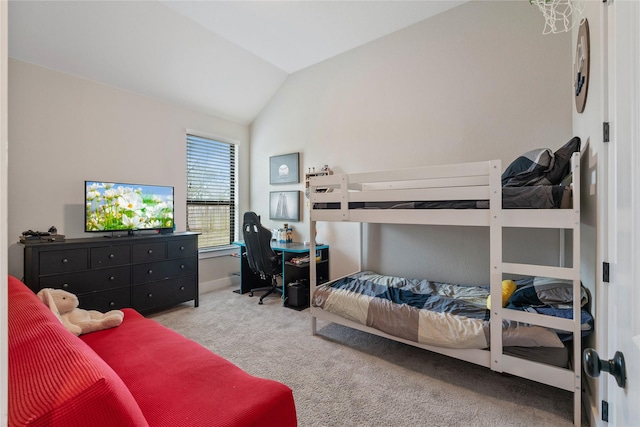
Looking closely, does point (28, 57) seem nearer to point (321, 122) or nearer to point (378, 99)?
point (321, 122)

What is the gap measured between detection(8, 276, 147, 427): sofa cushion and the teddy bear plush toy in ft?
3.31

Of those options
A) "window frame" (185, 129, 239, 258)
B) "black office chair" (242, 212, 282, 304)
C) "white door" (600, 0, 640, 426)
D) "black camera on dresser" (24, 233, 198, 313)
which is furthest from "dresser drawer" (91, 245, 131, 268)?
"white door" (600, 0, 640, 426)

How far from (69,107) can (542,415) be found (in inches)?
180

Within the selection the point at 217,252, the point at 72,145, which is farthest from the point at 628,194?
the point at 217,252

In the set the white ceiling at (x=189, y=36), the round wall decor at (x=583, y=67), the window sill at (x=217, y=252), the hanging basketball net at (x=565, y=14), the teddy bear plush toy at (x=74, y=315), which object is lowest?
the teddy bear plush toy at (x=74, y=315)

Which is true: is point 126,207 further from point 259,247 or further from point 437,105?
point 437,105

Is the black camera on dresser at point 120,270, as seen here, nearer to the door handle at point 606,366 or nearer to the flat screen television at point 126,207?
the flat screen television at point 126,207

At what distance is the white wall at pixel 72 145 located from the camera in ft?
8.65

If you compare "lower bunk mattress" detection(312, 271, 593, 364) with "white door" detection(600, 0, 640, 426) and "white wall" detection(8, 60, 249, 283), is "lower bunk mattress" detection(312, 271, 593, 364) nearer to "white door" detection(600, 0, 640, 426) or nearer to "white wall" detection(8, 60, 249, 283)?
"white door" detection(600, 0, 640, 426)

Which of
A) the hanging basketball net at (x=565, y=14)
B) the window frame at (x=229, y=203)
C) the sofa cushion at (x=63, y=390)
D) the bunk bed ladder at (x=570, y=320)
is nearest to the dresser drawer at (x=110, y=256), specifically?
the window frame at (x=229, y=203)

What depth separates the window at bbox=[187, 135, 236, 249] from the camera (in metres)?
4.01

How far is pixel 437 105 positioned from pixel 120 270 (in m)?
3.57

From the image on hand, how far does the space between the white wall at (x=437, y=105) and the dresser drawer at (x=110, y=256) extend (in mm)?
2055

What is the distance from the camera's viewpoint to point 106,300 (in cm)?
274
